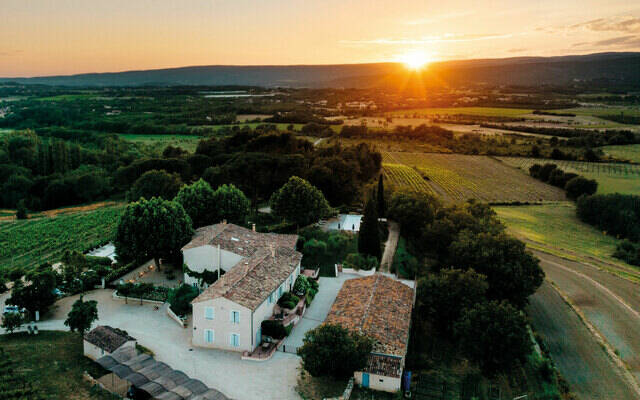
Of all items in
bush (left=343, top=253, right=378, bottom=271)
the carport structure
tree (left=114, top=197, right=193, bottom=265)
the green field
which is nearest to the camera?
the carport structure

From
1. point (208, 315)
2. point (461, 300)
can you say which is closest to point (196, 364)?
point (208, 315)

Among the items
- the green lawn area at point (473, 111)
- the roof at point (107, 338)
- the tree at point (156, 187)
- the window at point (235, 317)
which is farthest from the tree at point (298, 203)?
the green lawn area at point (473, 111)

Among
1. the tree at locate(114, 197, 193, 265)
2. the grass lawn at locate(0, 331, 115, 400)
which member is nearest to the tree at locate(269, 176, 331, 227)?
the tree at locate(114, 197, 193, 265)

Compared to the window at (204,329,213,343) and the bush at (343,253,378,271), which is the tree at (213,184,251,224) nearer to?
the bush at (343,253,378,271)

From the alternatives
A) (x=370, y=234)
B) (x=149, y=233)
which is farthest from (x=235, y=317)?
(x=370, y=234)

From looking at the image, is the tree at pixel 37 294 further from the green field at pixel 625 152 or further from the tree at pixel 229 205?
the green field at pixel 625 152

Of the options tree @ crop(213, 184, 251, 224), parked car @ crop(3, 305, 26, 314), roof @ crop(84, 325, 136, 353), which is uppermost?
tree @ crop(213, 184, 251, 224)

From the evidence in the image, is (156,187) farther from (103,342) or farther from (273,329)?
(273,329)

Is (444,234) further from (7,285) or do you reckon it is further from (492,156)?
(492,156)
